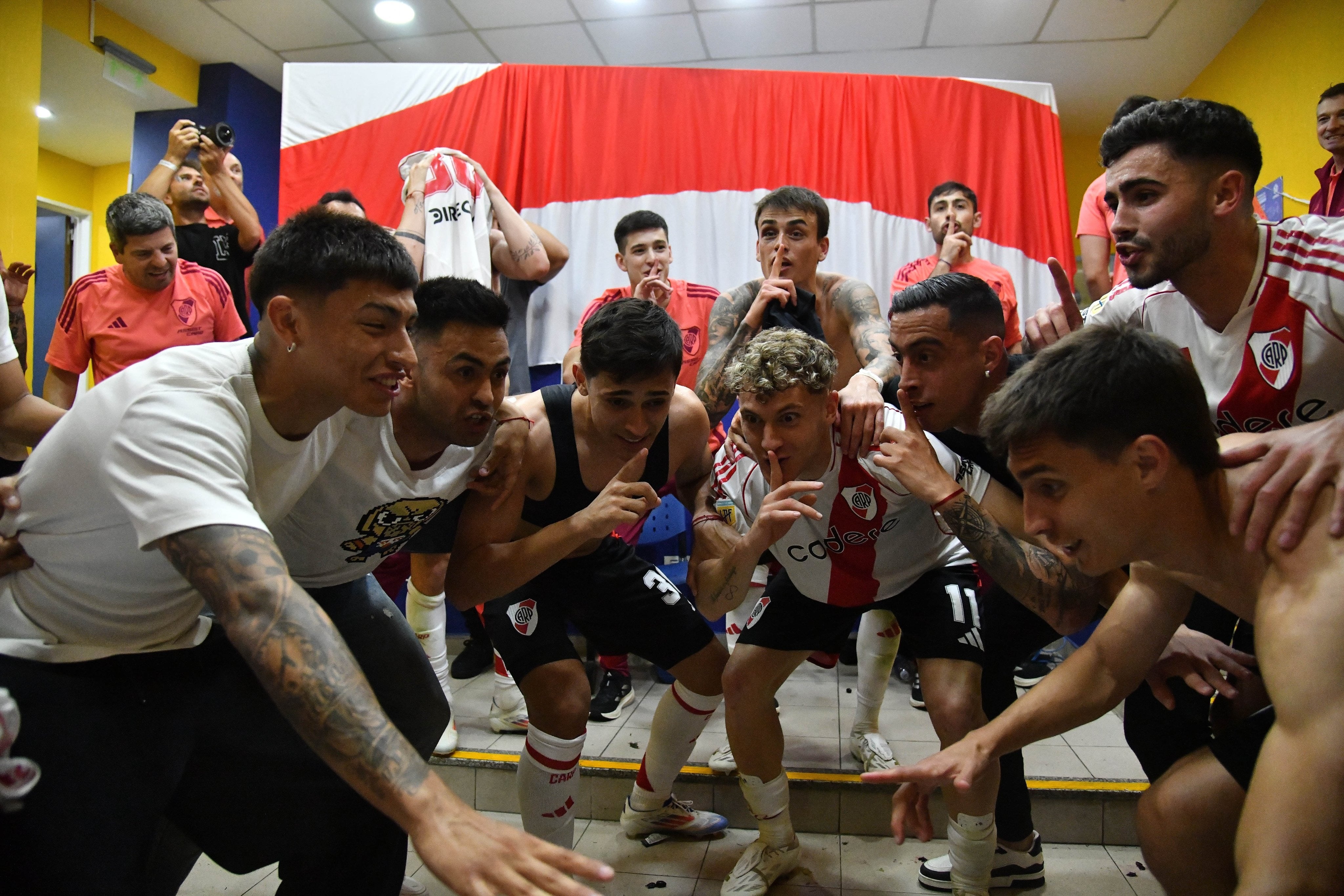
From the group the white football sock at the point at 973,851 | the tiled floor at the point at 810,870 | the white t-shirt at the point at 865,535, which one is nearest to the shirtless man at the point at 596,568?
the tiled floor at the point at 810,870

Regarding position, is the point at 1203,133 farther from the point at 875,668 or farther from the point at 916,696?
the point at 916,696

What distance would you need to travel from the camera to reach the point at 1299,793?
114 centimetres

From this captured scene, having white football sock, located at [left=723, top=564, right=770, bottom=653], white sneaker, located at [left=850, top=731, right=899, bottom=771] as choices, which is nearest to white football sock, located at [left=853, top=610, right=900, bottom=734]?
white sneaker, located at [left=850, top=731, right=899, bottom=771]

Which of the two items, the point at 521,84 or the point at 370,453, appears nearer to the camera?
the point at 370,453

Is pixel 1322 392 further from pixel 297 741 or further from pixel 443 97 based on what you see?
pixel 443 97

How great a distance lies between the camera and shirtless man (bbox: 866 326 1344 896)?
1145mm

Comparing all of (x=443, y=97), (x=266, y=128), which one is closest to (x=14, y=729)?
(x=443, y=97)

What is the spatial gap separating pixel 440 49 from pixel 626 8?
1.73 metres

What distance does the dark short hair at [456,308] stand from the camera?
226cm

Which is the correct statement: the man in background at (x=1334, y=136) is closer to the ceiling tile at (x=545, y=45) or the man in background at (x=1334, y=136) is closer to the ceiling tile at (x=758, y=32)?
the ceiling tile at (x=758, y=32)

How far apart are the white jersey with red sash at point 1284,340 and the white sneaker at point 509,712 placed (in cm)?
256

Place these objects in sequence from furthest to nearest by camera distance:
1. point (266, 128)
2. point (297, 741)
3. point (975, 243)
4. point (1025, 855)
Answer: point (266, 128) < point (975, 243) < point (1025, 855) < point (297, 741)

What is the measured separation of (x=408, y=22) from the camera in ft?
21.2

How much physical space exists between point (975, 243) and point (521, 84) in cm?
291
